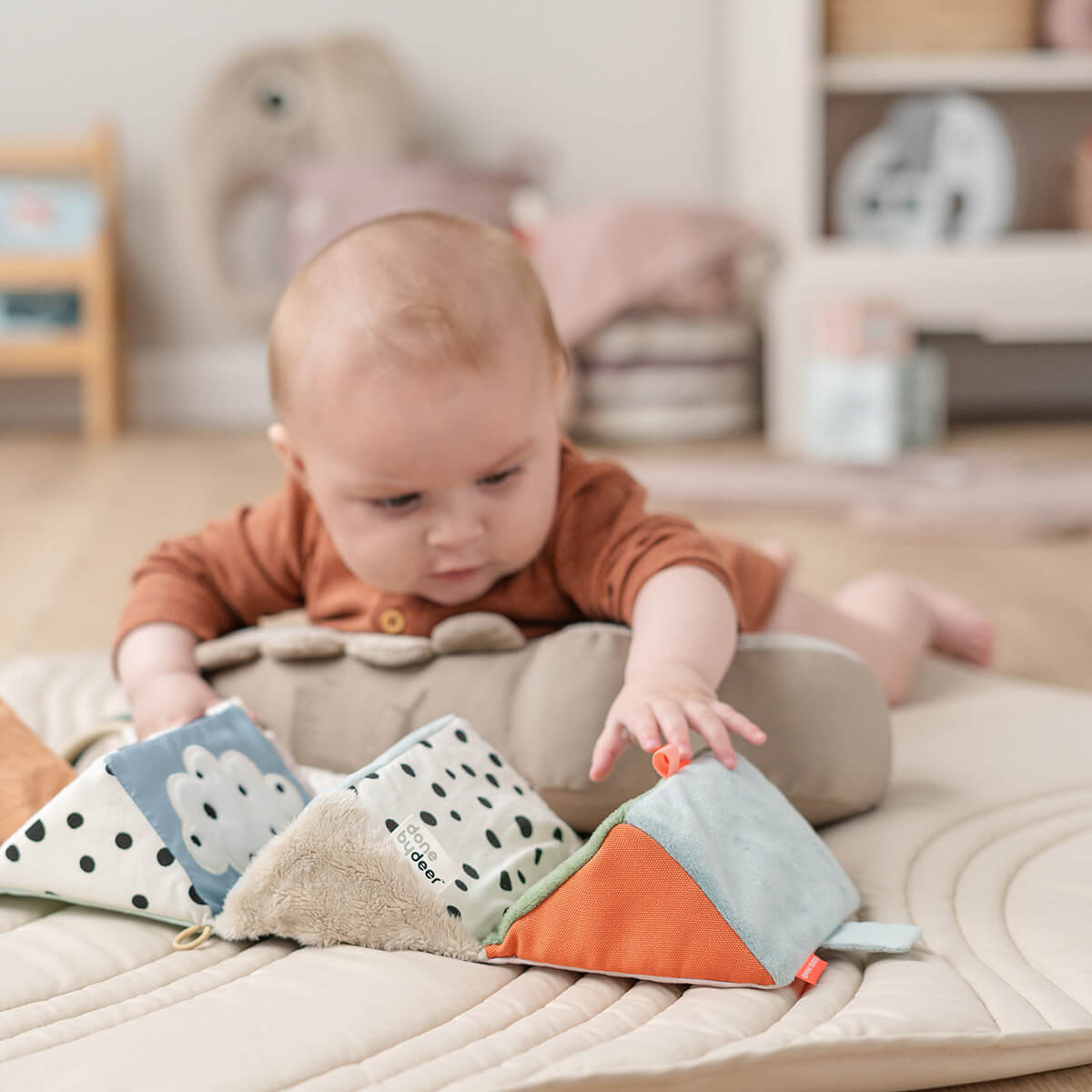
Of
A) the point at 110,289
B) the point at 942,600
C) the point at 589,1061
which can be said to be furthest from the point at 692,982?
the point at 110,289

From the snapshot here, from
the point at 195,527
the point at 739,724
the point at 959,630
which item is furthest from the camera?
the point at 195,527

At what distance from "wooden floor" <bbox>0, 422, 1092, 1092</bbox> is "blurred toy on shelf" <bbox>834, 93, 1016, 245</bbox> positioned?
40cm

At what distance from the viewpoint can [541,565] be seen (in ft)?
2.95

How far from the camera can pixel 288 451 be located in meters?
0.87

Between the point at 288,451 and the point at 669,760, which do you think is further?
the point at 288,451

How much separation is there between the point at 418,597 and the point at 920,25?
6.67ft

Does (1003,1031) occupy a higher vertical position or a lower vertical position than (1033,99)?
lower

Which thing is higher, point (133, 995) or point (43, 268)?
point (43, 268)

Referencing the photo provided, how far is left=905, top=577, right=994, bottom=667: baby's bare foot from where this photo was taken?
1222mm

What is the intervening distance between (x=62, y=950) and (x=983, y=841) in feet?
1.62

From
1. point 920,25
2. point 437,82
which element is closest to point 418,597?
point 920,25

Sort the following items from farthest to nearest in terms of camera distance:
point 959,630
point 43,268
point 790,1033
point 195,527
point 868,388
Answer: point 43,268 → point 868,388 → point 195,527 → point 959,630 → point 790,1033

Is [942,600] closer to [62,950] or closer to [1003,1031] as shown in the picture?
[1003,1031]

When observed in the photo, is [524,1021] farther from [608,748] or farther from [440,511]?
[440,511]
